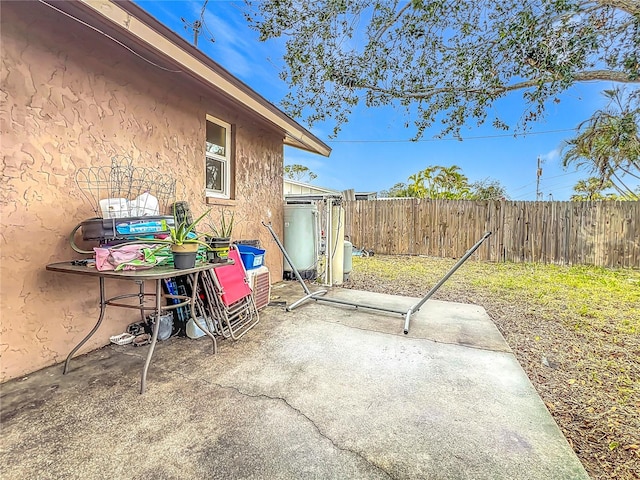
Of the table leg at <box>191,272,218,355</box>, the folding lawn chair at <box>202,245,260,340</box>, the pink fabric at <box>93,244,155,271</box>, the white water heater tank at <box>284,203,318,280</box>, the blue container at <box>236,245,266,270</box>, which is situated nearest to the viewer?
the pink fabric at <box>93,244,155,271</box>

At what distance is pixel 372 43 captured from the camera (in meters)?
5.20

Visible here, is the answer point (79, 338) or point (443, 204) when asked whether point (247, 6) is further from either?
point (443, 204)

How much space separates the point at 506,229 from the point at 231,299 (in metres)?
8.76

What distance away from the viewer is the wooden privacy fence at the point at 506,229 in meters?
8.05

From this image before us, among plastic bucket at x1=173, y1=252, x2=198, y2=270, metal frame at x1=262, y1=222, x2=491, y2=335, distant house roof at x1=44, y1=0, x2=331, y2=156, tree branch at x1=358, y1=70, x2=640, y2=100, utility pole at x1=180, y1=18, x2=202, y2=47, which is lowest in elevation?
metal frame at x1=262, y1=222, x2=491, y2=335

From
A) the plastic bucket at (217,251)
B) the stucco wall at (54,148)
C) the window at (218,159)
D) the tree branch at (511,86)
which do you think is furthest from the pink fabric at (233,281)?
the tree branch at (511,86)

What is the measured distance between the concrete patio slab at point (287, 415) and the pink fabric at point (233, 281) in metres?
0.47

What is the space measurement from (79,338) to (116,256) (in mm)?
1099

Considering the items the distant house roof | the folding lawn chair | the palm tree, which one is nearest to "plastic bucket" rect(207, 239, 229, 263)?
the folding lawn chair

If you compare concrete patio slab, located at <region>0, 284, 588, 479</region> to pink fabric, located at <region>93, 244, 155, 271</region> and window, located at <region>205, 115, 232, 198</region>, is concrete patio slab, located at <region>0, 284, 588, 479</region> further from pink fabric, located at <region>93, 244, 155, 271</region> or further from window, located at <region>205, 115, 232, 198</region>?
window, located at <region>205, 115, 232, 198</region>

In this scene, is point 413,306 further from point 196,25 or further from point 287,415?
point 196,25

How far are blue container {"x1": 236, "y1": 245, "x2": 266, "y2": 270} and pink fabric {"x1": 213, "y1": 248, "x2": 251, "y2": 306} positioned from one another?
0.40 metres

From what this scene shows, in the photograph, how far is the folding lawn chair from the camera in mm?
Answer: 3023

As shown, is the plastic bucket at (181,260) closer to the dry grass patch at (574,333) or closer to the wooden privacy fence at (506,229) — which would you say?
the dry grass patch at (574,333)
